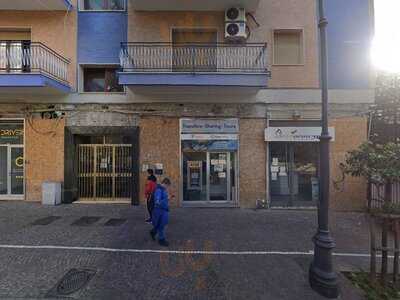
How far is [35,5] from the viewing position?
1066 centimetres

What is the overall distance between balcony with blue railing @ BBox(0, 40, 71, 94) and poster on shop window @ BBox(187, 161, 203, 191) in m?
5.41

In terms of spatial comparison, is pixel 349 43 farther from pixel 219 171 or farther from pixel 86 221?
pixel 86 221

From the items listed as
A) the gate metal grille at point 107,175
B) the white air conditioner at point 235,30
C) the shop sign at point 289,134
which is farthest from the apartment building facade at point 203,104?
the gate metal grille at point 107,175

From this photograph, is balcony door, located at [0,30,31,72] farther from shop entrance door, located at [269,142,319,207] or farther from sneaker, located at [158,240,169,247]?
shop entrance door, located at [269,142,319,207]

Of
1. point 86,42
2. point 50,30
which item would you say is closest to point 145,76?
point 86,42

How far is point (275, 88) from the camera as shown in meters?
10.8

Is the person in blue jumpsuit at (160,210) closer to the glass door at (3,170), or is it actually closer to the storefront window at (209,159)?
the storefront window at (209,159)

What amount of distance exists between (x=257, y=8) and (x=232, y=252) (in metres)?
8.95

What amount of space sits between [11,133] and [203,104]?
24.6 feet

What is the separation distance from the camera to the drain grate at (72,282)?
436 centimetres

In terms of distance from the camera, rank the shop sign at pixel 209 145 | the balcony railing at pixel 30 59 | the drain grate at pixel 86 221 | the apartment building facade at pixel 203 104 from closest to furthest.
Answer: the drain grate at pixel 86 221 < the balcony railing at pixel 30 59 < the apartment building facade at pixel 203 104 < the shop sign at pixel 209 145

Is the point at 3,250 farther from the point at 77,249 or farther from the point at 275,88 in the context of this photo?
the point at 275,88

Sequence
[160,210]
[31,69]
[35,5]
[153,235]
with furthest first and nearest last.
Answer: [35,5]
[31,69]
[153,235]
[160,210]

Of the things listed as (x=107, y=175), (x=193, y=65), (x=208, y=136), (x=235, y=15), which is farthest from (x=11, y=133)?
(x=235, y=15)
